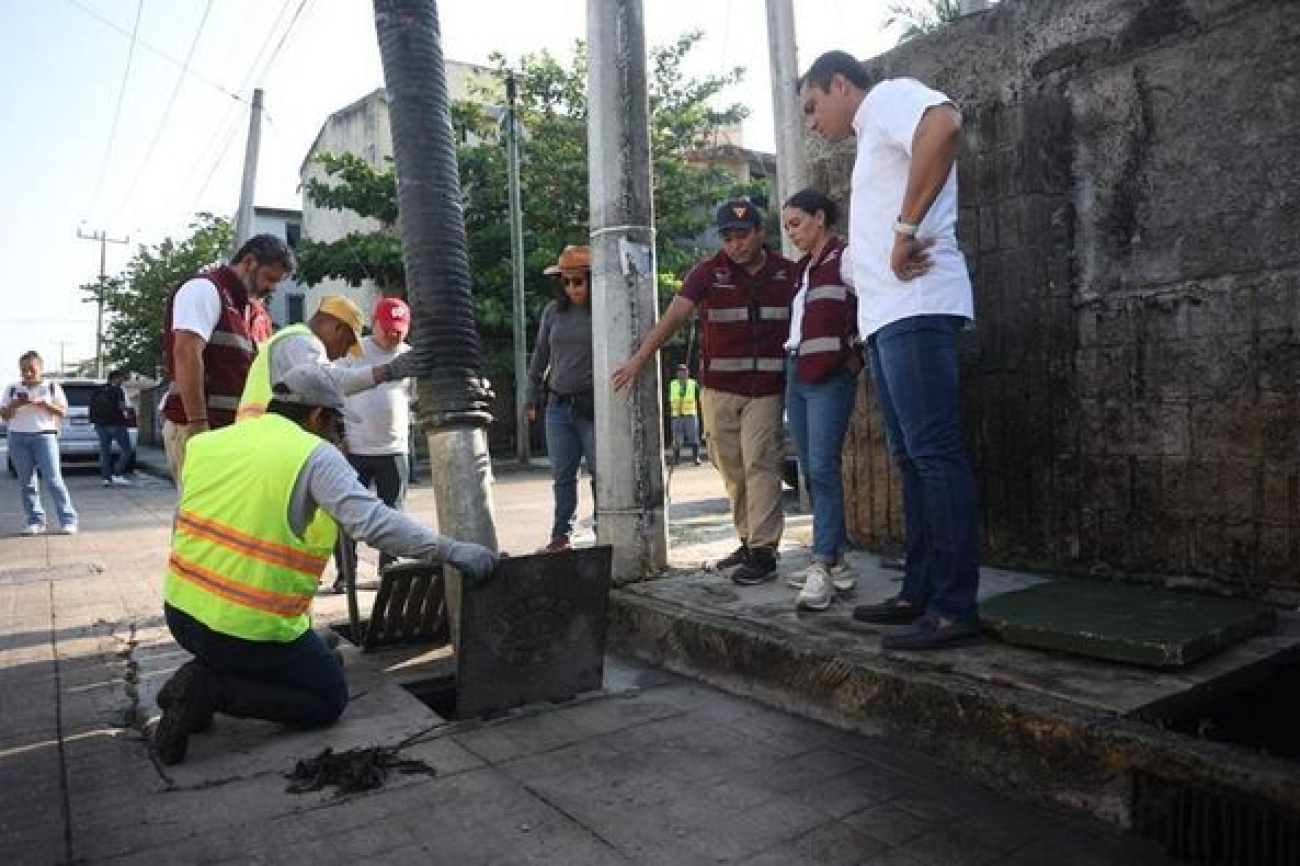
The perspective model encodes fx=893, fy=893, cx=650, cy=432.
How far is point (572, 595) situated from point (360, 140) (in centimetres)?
2838

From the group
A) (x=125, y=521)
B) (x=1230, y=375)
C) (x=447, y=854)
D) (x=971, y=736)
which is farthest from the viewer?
(x=125, y=521)

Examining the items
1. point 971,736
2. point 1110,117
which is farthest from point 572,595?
point 1110,117

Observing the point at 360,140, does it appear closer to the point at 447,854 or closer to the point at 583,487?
the point at 583,487

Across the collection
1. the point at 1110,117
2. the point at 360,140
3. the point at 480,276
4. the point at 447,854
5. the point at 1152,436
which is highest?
the point at 360,140

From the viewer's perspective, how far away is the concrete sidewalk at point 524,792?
7.29ft

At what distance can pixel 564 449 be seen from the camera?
5.29 meters

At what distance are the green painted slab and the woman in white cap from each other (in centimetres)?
260

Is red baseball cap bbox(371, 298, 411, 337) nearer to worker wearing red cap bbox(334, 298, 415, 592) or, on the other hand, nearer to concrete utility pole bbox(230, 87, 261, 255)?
worker wearing red cap bbox(334, 298, 415, 592)

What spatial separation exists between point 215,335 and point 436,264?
1.25m

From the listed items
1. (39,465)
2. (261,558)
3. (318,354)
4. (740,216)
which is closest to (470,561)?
(261,558)

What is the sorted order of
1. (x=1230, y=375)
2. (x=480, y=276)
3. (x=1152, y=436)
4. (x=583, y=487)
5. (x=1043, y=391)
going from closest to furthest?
(x=1230, y=375) → (x=1152, y=436) → (x=1043, y=391) → (x=583, y=487) → (x=480, y=276)

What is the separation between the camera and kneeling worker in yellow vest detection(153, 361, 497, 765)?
2.97 meters

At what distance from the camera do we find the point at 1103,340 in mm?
3773

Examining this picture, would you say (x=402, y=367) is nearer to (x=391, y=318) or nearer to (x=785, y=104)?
(x=391, y=318)
